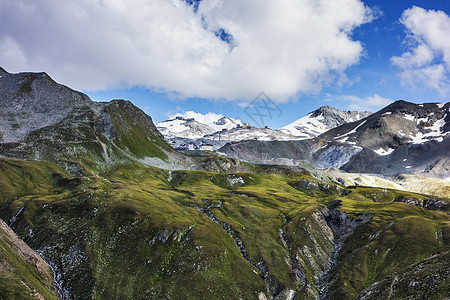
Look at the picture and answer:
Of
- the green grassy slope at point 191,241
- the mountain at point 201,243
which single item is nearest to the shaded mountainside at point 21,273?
the mountain at point 201,243

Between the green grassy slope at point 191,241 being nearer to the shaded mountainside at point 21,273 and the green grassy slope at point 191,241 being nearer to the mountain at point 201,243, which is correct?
the mountain at point 201,243

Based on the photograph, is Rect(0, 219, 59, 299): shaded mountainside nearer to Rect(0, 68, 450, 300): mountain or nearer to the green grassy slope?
Rect(0, 68, 450, 300): mountain

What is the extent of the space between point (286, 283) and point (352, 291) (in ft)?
59.9

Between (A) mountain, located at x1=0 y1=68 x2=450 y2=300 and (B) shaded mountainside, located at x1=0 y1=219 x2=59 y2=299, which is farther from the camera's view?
(A) mountain, located at x1=0 y1=68 x2=450 y2=300

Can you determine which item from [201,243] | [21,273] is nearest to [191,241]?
[201,243]

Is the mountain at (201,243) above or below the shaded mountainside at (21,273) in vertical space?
above

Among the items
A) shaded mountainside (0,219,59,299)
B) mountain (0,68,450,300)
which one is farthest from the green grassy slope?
shaded mountainside (0,219,59,299)

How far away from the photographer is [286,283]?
84.7m

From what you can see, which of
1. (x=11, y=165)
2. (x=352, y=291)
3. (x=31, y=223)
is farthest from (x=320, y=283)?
(x=11, y=165)

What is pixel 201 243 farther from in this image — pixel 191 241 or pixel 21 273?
pixel 21 273

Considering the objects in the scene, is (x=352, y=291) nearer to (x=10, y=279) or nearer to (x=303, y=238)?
(x=303, y=238)

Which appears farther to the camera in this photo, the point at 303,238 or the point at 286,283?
the point at 303,238

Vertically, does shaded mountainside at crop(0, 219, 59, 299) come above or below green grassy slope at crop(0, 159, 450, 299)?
below

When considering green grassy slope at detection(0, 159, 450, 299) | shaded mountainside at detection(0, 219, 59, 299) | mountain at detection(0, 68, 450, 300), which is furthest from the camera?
green grassy slope at detection(0, 159, 450, 299)
